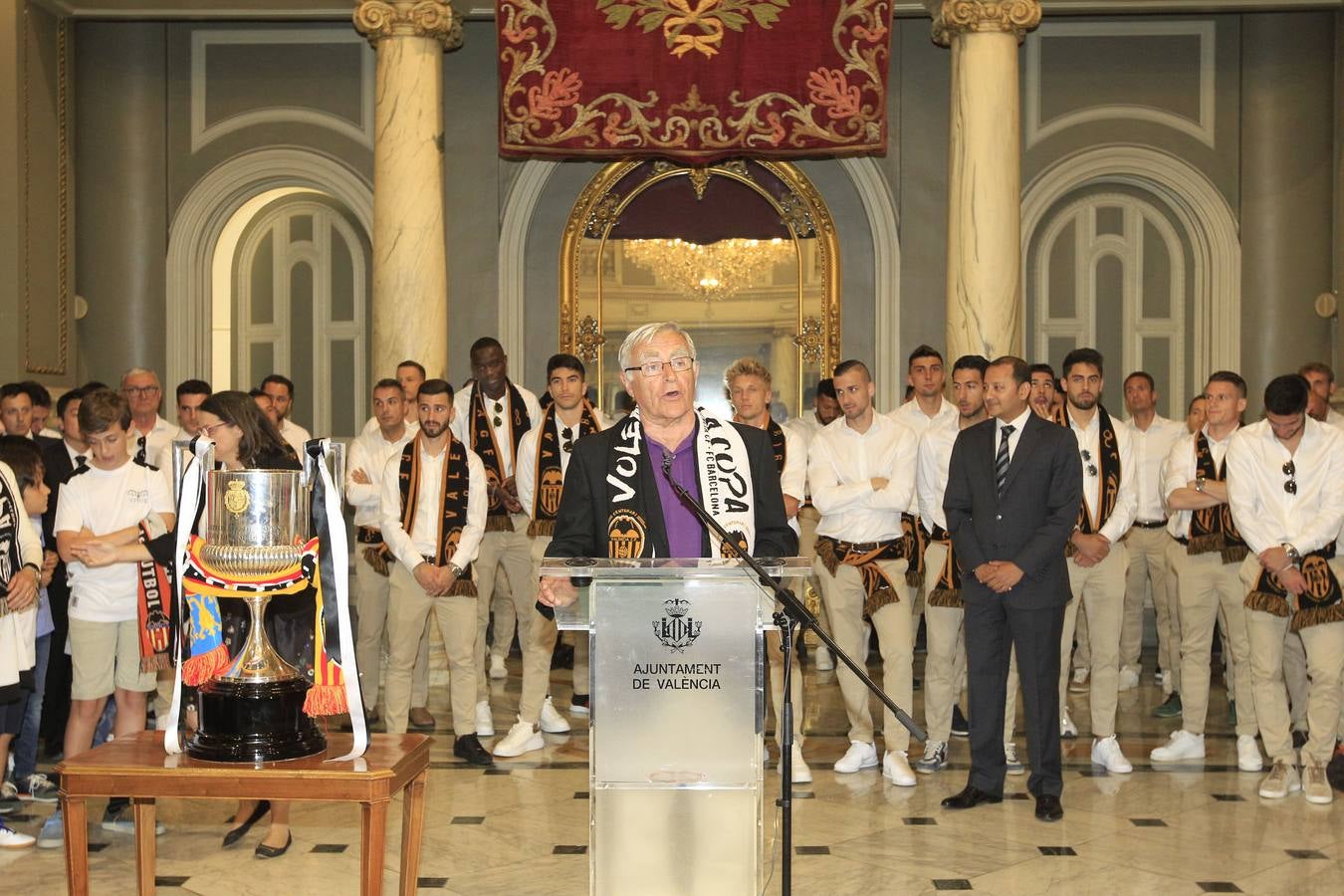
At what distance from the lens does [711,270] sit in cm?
1192

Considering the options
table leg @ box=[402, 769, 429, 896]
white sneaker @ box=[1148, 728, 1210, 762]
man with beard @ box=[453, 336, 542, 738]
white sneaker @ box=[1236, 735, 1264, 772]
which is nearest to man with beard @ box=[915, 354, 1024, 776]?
white sneaker @ box=[1148, 728, 1210, 762]

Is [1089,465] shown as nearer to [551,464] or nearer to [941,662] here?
[941,662]

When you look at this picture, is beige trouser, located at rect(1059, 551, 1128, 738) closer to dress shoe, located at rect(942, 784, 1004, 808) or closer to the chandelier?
dress shoe, located at rect(942, 784, 1004, 808)

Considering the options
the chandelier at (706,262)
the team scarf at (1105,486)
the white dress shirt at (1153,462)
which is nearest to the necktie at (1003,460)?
the team scarf at (1105,486)

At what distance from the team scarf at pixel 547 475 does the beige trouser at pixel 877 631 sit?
167 centimetres

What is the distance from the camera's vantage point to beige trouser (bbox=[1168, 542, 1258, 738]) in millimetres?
7219

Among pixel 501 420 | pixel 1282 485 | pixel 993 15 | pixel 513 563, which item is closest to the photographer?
pixel 1282 485

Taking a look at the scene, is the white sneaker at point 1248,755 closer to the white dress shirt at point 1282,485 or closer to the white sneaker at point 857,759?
the white dress shirt at point 1282,485

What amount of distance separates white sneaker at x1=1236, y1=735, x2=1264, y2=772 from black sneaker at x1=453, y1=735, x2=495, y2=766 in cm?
358

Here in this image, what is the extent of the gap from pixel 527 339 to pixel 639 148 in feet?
6.92

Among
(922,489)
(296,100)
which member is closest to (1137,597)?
(922,489)

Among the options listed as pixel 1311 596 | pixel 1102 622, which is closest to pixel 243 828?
pixel 1102 622

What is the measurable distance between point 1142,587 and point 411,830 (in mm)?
6027

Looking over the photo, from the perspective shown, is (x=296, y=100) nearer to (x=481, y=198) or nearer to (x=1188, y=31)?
(x=481, y=198)
